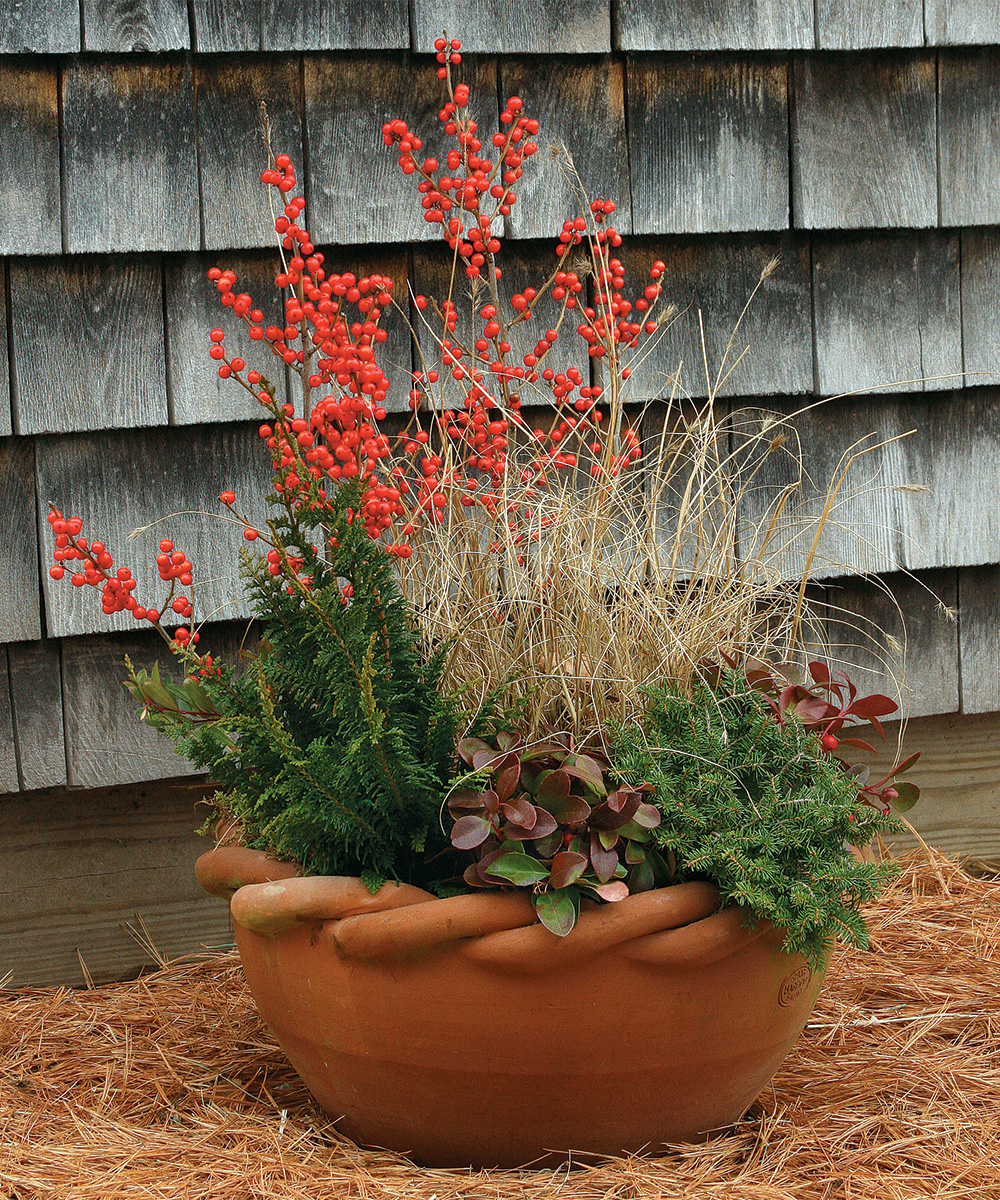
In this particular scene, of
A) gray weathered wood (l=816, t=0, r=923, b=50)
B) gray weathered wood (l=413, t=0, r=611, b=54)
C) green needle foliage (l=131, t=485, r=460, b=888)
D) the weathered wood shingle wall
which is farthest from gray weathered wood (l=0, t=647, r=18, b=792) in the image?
gray weathered wood (l=816, t=0, r=923, b=50)

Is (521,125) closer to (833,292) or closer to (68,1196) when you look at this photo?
(833,292)

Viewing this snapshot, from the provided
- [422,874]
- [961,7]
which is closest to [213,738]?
[422,874]

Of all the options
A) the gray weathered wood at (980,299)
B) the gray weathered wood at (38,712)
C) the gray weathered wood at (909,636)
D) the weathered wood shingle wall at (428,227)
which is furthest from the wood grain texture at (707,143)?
the gray weathered wood at (38,712)

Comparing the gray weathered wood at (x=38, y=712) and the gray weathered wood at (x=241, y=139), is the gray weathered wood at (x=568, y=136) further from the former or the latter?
the gray weathered wood at (x=38, y=712)

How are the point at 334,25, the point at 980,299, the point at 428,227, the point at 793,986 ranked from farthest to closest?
the point at 980,299, the point at 428,227, the point at 334,25, the point at 793,986

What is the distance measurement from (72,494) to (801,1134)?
144 cm

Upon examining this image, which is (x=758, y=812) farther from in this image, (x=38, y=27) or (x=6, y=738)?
(x=38, y=27)

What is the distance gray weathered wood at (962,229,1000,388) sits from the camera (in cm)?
213

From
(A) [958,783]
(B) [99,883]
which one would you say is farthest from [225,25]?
(A) [958,783]

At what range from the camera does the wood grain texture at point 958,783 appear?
2.27 metres

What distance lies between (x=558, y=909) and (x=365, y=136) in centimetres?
136

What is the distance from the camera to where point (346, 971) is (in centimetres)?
118

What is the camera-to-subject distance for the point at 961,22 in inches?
78.9

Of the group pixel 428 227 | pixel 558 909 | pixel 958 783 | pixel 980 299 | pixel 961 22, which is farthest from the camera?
pixel 958 783
